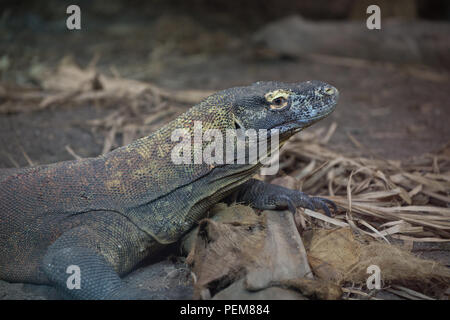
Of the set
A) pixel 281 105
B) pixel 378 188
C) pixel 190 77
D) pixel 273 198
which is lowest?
pixel 378 188

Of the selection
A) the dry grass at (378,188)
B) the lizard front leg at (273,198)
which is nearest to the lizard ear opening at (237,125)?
the lizard front leg at (273,198)

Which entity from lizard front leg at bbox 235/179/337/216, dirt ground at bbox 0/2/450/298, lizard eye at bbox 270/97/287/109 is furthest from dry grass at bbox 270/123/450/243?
lizard eye at bbox 270/97/287/109

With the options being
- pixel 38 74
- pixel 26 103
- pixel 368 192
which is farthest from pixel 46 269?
pixel 38 74

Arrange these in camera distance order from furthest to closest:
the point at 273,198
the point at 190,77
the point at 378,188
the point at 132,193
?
1. the point at 190,77
2. the point at 378,188
3. the point at 273,198
4. the point at 132,193

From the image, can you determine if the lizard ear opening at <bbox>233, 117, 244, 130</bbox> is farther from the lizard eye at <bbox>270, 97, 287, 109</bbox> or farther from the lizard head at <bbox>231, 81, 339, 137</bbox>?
the lizard eye at <bbox>270, 97, 287, 109</bbox>

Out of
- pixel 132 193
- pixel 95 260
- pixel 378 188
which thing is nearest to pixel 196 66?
pixel 378 188

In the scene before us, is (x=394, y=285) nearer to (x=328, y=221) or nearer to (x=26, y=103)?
(x=328, y=221)

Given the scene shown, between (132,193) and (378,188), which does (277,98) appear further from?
(378,188)
